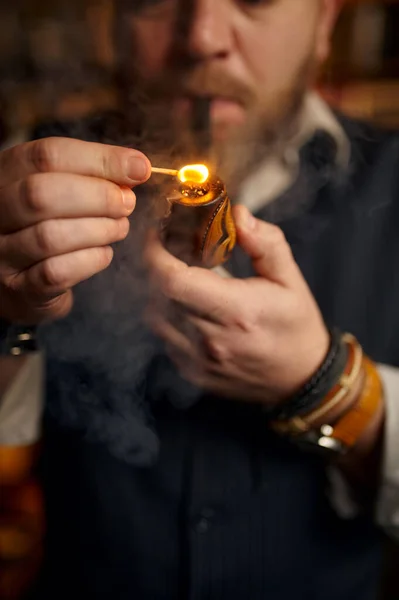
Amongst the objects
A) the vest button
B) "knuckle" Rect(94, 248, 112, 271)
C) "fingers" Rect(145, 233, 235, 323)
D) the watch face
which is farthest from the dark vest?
"knuckle" Rect(94, 248, 112, 271)

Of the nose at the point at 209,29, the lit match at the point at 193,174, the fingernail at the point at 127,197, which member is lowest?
the fingernail at the point at 127,197

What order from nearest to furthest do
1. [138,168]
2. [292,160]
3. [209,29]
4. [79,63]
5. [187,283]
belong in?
1. [138,168]
2. [187,283]
3. [209,29]
4. [292,160]
5. [79,63]

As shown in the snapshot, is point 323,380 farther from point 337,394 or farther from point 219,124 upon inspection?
point 219,124

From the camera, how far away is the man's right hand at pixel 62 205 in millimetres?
424

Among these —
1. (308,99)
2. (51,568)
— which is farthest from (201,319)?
(51,568)

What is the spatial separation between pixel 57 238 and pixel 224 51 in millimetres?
566

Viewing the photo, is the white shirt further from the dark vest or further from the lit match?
the lit match

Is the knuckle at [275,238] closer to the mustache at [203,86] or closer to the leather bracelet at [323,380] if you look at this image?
the leather bracelet at [323,380]

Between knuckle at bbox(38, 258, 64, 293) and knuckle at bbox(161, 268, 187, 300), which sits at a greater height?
knuckle at bbox(38, 258, 64, 293)

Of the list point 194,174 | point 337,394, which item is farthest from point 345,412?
point 194,174

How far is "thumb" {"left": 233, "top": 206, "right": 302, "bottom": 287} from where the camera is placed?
57cm

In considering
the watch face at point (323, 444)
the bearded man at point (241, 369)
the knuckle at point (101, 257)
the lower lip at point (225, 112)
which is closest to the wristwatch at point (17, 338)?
the bearded man at point (241, 369)

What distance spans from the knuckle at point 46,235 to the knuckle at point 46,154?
47 millimetres

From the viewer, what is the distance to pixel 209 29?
0.82 metres
